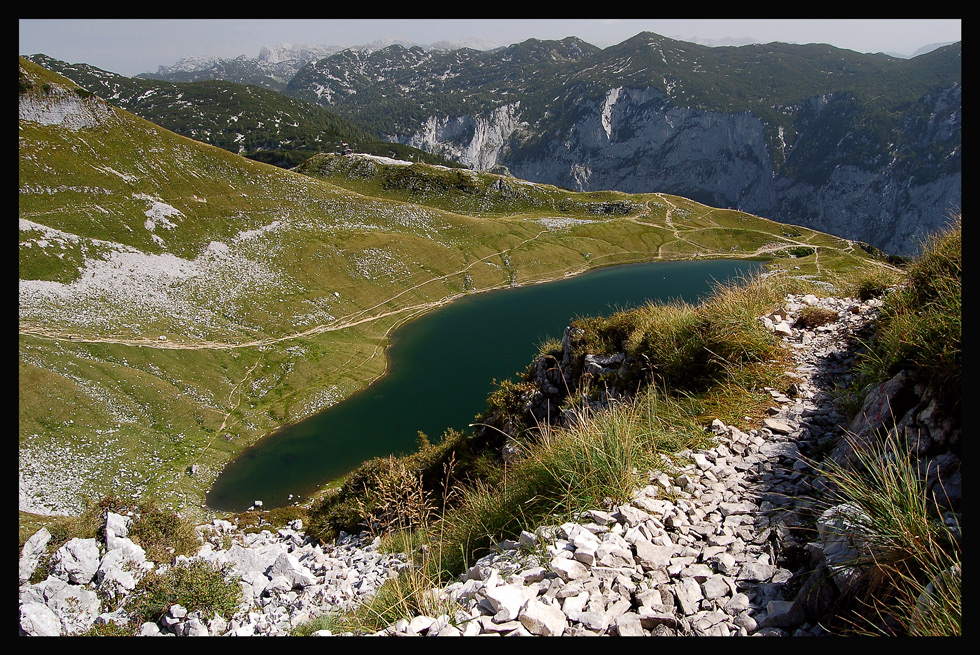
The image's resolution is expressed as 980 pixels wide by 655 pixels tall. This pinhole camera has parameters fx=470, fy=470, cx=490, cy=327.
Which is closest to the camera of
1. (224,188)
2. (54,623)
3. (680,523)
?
(680,523)

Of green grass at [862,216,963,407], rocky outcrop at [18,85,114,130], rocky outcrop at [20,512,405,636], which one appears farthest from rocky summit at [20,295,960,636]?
rocky outcrop at [18,85,114,130]

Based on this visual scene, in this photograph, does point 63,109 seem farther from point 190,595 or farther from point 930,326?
point 930,326

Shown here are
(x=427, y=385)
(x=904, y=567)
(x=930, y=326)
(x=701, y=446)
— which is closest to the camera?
(x=904, y=567)

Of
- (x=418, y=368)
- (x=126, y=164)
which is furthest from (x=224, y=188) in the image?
(x=418, y=368)

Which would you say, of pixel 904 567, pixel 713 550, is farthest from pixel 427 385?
pixel 904 567

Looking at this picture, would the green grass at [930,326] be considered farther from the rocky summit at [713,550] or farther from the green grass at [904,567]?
the green grass at [904,567]
